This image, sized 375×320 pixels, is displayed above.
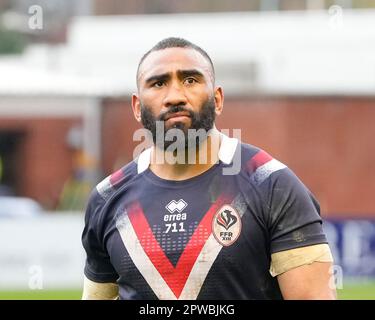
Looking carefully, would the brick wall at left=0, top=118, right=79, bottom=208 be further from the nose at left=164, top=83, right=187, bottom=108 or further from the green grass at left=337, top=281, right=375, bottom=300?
the nose at left=164, top=83, right=187, bottom=108

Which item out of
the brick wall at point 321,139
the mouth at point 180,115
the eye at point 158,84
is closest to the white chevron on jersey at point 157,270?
the mouth at point 180,115

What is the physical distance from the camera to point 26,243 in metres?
20.3

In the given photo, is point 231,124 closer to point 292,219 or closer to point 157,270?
point 157,270

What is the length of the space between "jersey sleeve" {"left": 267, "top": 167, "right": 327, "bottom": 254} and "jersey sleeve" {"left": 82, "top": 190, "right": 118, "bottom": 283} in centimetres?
71

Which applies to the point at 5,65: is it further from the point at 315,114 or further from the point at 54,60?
the point at 315,114

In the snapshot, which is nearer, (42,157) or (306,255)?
(306,255)

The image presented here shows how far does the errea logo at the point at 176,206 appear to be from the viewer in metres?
4.80

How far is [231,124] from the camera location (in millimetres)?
29281

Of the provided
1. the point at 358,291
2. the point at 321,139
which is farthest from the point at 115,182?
the point at 321,139

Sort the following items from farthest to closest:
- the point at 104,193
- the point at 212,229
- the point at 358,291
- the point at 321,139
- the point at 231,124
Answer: the point at 231,124, the point at 321,139, the point at 358,291, the point at 104,193, the point at 212,229

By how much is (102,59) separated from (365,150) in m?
13.4

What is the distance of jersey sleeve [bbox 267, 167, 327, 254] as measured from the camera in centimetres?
464

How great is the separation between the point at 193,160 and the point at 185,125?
8.1 inches
